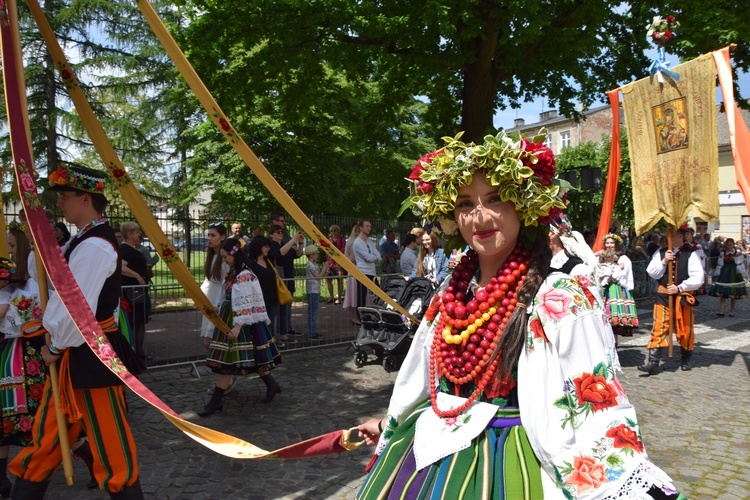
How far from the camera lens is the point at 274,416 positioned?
591 centimetres

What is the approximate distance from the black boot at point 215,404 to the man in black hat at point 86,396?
2.62m

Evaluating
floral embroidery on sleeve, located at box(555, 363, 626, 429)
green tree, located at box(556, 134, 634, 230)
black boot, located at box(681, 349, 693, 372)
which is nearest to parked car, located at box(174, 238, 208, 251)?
black boot, located at box(681, 349, 693, 372)

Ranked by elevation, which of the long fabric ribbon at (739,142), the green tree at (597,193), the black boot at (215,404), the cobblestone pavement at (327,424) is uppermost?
the green tree at (597,193)

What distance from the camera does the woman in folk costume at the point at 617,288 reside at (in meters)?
8.37

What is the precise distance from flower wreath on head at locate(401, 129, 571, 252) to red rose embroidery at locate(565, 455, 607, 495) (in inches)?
32.0

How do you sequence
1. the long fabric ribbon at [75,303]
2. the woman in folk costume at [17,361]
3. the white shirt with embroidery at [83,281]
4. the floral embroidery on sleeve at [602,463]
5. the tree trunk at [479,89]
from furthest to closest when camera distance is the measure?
the tree trunk at [479,89], the woman in folk costume at [17,361], the white shirt with embroidery at [83,281], the long fabric ribbon at [75,303], the floral embroidery on sleeve at [602,463]

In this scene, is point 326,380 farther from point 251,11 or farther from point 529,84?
point 529,84

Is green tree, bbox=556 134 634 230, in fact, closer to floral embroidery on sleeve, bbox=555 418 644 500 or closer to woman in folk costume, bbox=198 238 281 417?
woman in folk costume, bbox=198 238 281 417

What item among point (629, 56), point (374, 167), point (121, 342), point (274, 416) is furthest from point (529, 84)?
point (121, 342)

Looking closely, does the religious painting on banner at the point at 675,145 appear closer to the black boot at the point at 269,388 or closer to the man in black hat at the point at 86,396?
the black boot at the point at 269,388

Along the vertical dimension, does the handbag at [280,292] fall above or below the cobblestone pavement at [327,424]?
above

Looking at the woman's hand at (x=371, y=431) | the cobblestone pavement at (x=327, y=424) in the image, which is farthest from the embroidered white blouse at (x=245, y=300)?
the woman's hand at (x=371, y=431)

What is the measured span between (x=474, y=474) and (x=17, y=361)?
3.43 m

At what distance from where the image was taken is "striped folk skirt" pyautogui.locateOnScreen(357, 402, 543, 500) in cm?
189
